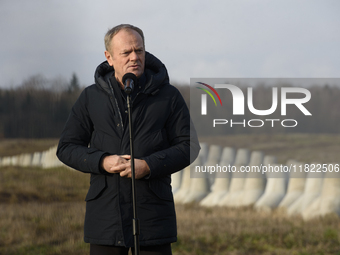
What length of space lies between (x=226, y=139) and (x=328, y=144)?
4.04m

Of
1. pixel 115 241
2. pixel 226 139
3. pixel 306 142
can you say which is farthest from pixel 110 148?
pixel 306 142

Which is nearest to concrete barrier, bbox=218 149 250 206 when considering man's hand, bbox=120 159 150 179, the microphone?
man's hand, bbox=120 159 150 179

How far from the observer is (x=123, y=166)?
5.90ft

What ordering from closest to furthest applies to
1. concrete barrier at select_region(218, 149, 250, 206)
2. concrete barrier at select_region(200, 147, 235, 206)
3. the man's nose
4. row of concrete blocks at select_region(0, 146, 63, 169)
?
the man's nose < row of concrete blocks at select_region(0, 146, 63, 169) < concrete barrier at select_region(218, 149, 250, 206) < concrete barrier at select_region(200, 147, 235, 206)

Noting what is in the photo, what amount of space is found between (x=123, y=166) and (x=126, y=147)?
124 mm

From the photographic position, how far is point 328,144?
1647 centimetres

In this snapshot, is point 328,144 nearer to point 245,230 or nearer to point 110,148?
point 245,230

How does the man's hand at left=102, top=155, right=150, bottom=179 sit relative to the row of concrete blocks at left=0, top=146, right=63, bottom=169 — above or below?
A: above

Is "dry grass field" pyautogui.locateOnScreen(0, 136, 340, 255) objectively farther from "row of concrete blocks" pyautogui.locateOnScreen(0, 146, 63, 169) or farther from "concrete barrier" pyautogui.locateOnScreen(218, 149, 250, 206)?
"concrete barrier" pyautogui.locateOnScreen(218, 149, 250, 206)

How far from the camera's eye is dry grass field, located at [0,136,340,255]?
5.09m

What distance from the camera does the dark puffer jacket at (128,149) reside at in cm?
186

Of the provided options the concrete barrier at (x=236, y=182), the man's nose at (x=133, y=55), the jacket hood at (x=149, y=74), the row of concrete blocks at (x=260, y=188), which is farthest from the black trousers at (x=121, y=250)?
the concrete barrier at (x=236, y=182)

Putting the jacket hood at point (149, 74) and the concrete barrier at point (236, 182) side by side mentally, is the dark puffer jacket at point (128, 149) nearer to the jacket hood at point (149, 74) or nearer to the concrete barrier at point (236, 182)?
the jacket hood at point (149, 74)

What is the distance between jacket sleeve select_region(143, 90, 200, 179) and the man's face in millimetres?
225
